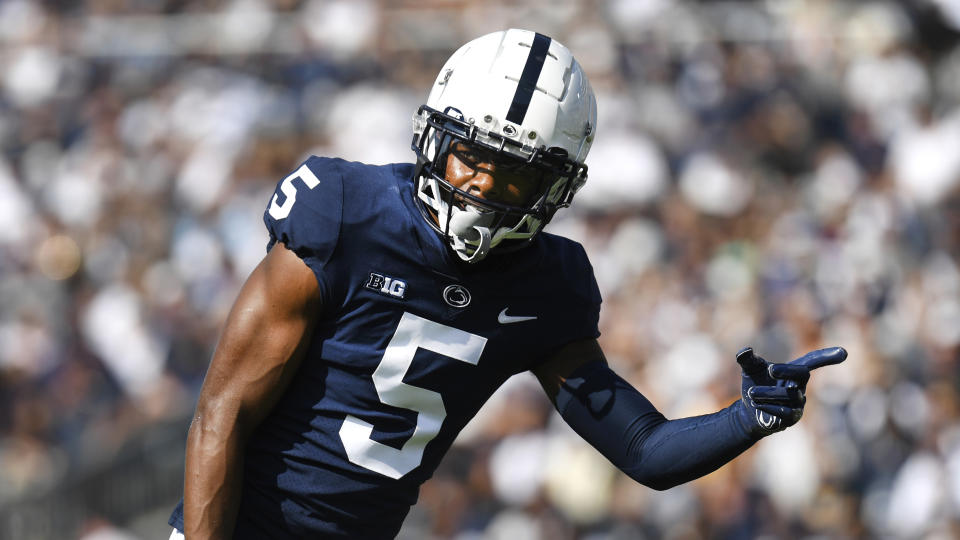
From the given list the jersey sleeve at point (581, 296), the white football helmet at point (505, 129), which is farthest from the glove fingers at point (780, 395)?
the white football helmet at point (505, 129)

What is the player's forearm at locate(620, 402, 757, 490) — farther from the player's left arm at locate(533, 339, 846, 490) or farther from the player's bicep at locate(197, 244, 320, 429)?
the player's bicep at locate(197, 244, 320, 429)

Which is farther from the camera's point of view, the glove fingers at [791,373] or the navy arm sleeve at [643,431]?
the navy arm sleeve at [643,431]

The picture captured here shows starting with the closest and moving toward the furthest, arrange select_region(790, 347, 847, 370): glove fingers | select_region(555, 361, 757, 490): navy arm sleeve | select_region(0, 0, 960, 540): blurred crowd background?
select_region(790, 347, 847, 370): glove fingers < select_region(555, 361, 757, 490): navy arm sleeve < select_region(0, 0, 960, 540): blurred crowd background

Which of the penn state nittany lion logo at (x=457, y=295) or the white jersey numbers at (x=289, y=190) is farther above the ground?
the white jersey numbers at (x=289, y=190)

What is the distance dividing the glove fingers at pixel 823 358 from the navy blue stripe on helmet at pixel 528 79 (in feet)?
2.69

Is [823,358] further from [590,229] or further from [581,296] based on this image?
[590,229]

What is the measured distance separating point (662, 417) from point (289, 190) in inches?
41.6

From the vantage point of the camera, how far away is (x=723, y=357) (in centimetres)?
709

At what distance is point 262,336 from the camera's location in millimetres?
2650

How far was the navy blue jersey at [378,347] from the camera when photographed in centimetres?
276

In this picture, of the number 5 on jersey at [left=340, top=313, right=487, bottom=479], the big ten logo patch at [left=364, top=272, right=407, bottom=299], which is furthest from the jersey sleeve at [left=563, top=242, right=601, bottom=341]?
the big ten logo patch at [left=364, top=272, right=407, bottom=299]

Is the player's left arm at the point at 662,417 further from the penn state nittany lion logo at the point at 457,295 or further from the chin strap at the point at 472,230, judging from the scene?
the chin strap at the point at 472,230

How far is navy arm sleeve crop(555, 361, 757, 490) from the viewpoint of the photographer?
9.00 ft

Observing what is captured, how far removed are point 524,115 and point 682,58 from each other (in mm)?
6505
